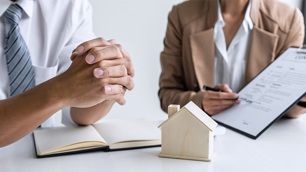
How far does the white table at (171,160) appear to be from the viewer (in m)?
0.83

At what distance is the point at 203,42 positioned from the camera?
166 centimetres

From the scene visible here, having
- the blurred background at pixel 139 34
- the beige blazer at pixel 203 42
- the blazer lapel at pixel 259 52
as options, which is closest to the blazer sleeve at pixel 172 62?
the beige blazer at pixel 203 42

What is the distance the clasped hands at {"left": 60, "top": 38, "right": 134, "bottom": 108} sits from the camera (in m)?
0.93

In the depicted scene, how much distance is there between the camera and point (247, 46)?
5.48 feet

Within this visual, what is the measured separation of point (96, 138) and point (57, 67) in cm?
49

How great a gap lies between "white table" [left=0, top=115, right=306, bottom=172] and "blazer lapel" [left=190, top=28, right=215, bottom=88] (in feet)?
2.05

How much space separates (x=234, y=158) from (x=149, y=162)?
0.22 m

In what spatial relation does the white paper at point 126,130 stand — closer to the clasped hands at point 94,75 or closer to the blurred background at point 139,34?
the clasped hands at point 94,75

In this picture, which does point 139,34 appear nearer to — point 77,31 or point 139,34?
point 139,34

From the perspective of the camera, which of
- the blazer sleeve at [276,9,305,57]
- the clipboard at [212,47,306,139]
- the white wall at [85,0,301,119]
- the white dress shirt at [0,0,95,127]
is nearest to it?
the clipboard at [212,47,306,139]

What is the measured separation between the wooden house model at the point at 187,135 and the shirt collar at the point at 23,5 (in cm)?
68

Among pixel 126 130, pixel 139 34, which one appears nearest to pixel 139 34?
pixel 139 34

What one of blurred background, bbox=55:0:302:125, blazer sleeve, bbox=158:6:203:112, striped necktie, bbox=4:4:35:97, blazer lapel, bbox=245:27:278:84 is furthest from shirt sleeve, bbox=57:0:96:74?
blurred background, bbox=55:0:302:125

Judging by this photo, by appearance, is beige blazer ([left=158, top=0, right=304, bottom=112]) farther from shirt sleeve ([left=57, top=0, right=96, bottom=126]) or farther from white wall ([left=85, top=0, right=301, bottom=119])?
white wall ([left=85, top=0, right=301, bottom=119])
